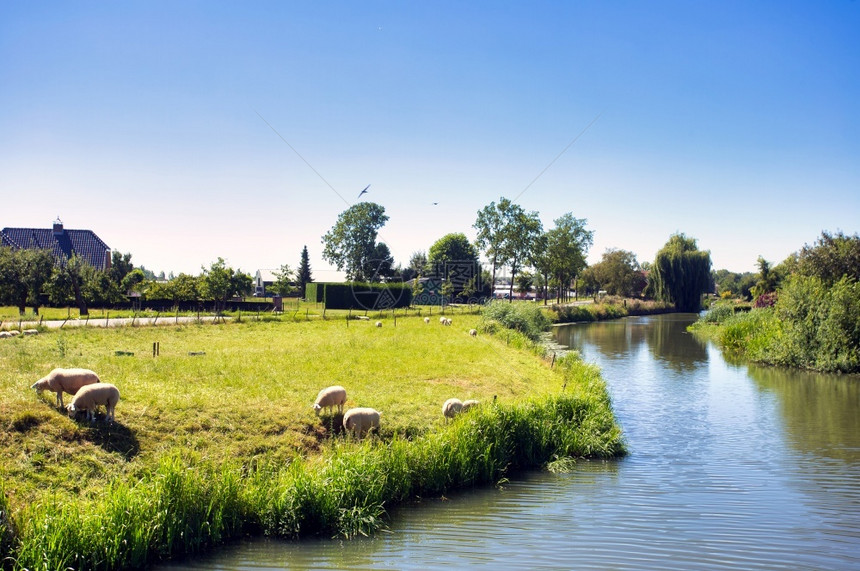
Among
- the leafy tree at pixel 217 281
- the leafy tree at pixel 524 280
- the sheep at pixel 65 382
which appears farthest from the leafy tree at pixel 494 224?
the sheep at pixel 65 382

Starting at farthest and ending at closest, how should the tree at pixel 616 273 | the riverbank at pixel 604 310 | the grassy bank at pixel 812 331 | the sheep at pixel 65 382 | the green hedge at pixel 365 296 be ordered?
the tree at pixel 616 273 < the riverbank at pixel 604 310 < the green hedge at pixel 365 296 < the grassy bank at pixel 812 331 < the sheep at pixel 65 382

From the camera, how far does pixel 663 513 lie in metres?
11.4

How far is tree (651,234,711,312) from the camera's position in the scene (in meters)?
81.8

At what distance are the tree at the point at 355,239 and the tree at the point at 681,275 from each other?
40468 mm

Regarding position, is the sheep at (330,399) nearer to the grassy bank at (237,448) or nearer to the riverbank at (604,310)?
the grassy bank at (237,448)

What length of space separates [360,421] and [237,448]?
2.71 meters

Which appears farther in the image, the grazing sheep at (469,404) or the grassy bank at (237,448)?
the grazing sheep at (469,404)

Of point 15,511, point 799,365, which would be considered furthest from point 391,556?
point 799,365

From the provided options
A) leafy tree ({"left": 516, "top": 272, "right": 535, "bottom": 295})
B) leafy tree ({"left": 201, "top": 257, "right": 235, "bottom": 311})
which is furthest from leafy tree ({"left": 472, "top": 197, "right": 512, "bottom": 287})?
leafy tree ({"left": 201, "top": 257, "right": 235, "bottom": 311})

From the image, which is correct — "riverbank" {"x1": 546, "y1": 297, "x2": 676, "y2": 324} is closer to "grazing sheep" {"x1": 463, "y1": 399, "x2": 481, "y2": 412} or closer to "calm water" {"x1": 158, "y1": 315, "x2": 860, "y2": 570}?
"calm water" {"x1": 158, "y1": 315, "x2": 860, "y2": 570}

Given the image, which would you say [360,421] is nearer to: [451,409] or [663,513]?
[451,409]

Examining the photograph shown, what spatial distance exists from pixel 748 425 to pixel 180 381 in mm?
17883

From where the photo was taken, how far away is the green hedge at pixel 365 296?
61312mm

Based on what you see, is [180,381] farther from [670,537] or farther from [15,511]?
[670,537]
